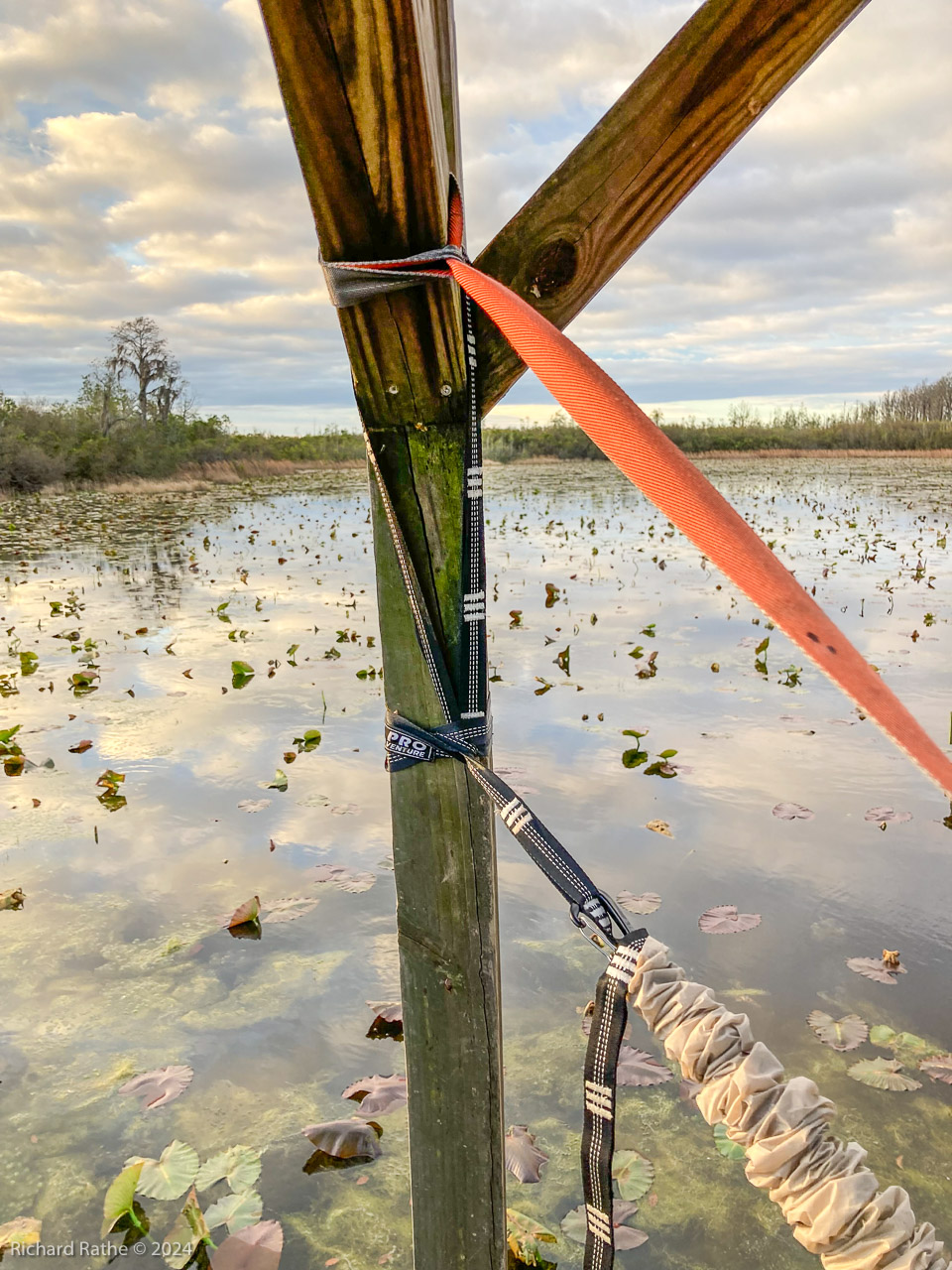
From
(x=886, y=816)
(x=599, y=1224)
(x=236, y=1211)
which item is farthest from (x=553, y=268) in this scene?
(x=886, y=816)

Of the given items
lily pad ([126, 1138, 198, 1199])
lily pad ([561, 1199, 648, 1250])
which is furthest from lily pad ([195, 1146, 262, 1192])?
lily pad ([561, 1199, 648, 1250])

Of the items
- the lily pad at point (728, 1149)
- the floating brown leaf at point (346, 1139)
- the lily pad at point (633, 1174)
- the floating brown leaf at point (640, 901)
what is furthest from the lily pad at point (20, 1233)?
the floating brown leaf at point (640, 901)

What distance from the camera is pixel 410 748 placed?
1.11 metres

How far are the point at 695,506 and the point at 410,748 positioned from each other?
574 mm

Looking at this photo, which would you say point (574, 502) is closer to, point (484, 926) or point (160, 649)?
point (160, 649)

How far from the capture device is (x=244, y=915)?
2684 mm

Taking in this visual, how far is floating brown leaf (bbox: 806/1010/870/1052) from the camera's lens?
2137 mm

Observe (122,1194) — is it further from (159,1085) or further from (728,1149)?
(728,1149)

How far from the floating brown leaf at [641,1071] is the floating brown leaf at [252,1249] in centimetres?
86

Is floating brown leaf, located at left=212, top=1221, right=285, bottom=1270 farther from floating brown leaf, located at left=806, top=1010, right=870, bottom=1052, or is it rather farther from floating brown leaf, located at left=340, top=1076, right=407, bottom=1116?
floating brown leaf, located at left=806, top=1010, right=870, bottom=1052

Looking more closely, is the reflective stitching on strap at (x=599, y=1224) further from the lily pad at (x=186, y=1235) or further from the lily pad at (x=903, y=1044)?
the lily pad at (x=903, y=1044)

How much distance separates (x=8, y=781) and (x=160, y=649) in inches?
92.1

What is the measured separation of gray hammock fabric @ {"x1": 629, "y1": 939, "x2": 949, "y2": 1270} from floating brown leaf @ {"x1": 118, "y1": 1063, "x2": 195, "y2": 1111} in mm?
1578

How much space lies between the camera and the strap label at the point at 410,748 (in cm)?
110
